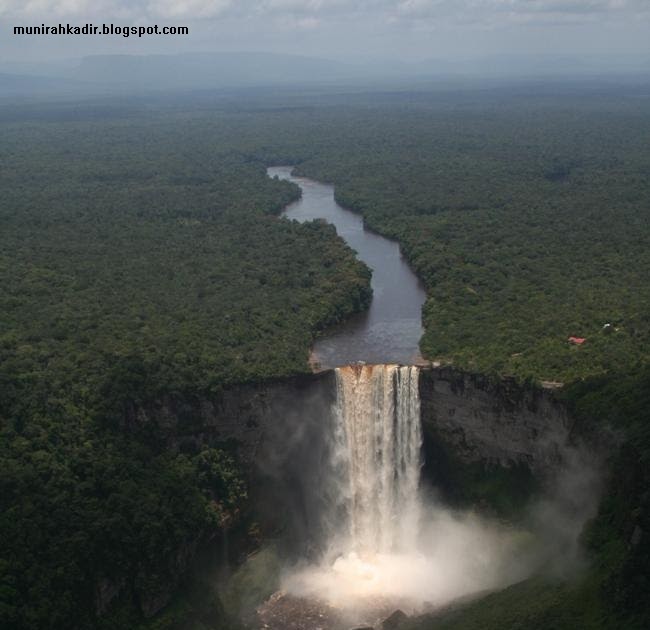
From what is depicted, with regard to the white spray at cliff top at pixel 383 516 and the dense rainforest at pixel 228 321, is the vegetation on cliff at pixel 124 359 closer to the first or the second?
the dense rainforest at pixel 228 321

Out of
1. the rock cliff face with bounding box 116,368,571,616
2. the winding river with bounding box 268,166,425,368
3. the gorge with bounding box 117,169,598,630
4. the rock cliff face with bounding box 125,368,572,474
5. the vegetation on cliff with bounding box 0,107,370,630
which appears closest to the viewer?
the vegetation on cliff with bounding box 0,107,370,630

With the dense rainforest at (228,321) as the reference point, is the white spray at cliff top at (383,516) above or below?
below

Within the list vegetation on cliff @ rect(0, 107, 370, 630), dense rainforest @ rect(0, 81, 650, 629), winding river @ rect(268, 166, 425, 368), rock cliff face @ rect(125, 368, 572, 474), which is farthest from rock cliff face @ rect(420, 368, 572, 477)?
vegetation on cliff @ rect(0, 107, 370, 630)

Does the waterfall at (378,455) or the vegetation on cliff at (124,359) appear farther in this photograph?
the waterfall at (378,455)

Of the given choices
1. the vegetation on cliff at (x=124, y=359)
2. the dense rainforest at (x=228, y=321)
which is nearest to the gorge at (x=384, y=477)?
the dense rainforest at (x=228, y=321)

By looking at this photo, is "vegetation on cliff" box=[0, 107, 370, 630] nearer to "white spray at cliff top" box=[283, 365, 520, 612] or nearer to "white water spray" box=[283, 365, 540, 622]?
"white water spray" box=[283, 365, 540, 622]

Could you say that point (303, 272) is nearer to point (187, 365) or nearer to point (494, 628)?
point (187, 365)

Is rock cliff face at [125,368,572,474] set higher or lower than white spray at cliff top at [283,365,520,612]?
higher

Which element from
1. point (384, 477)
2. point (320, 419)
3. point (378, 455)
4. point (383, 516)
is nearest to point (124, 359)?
point (320, 419)
